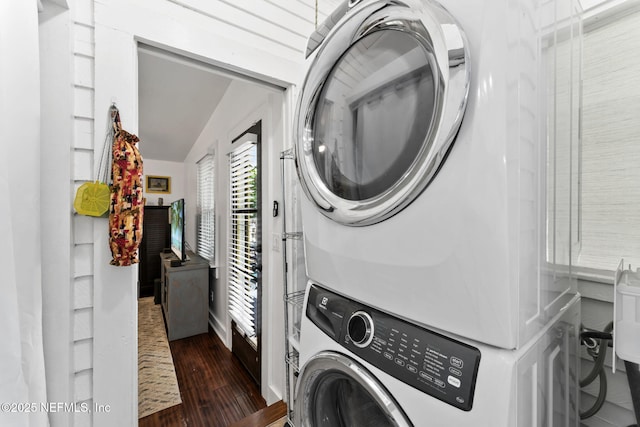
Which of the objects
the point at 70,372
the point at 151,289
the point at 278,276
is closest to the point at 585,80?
the point at 278,276

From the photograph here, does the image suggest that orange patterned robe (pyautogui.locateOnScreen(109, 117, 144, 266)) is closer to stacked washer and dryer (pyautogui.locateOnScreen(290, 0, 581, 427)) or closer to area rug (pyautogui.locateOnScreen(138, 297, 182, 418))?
stacked washer and dryer (pyautogui.locateOnScreen(290, 0, 581, 427))

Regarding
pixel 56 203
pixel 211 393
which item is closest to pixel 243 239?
pixel 211 393

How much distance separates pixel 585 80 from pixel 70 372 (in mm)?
2206

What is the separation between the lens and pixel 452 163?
540 millimetres

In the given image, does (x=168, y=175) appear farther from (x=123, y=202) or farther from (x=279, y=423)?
(x=279, y=423)

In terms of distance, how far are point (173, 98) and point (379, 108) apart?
9.74ft

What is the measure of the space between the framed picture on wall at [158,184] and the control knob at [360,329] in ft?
18.5

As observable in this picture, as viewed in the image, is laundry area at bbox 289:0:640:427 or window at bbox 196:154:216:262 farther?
window at bbox 196:154:216:262

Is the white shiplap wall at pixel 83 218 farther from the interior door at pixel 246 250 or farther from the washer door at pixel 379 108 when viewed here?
the interior door at pixel 246 250

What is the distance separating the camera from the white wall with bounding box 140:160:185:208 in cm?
A: 534

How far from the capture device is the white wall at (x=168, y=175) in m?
5.34

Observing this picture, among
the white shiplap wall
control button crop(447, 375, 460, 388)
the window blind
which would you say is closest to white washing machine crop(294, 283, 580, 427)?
control button crop(447, 375, 460, 388)

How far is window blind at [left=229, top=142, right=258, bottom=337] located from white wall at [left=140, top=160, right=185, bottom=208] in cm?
337

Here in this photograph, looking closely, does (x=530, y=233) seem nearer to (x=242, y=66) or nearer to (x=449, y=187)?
(x=449, y=187)
